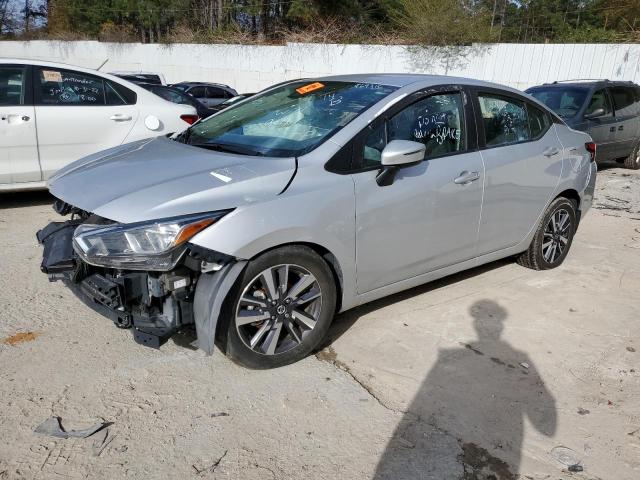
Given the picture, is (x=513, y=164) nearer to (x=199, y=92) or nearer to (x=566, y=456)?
(x=566, y=456)

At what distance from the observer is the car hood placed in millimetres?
2910

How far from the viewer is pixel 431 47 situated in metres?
20.1

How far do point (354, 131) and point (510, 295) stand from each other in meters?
2.11

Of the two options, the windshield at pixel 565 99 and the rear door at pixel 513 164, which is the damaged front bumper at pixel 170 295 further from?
the windshield at pixel 565 99

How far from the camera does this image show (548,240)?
16.8 ft

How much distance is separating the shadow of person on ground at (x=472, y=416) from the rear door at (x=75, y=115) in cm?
462

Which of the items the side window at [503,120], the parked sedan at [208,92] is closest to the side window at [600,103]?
the side window at [503,120]

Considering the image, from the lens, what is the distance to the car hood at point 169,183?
2.91 meters

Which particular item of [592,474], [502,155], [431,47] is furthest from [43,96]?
[431,47]

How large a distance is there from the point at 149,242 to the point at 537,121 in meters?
3.48

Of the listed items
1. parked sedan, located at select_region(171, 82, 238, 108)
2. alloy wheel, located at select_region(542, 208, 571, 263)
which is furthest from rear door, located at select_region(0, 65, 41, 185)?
parked sedan, located at select_region(171, 82, 238, 108)

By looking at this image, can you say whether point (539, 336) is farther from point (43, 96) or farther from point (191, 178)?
point (43, 96)

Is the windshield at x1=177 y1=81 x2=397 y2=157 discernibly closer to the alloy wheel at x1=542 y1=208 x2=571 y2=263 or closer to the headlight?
the headlight

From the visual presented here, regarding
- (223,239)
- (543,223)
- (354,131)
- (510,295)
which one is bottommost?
(510,295)
